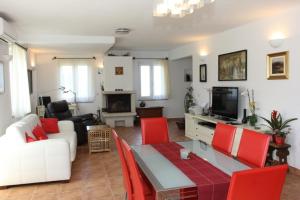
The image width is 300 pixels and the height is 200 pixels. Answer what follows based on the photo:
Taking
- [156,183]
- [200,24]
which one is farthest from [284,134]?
[156,183]

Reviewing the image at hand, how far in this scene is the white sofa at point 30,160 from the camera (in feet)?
11.0

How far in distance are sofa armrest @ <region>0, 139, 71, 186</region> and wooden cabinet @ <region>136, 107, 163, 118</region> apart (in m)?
5.01

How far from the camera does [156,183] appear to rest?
186cm

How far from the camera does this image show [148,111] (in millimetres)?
8539

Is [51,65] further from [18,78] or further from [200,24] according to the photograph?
[200,24]

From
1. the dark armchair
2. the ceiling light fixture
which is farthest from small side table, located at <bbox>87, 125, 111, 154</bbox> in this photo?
the ceiling light fixture

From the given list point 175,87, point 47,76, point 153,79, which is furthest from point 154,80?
point 47,76

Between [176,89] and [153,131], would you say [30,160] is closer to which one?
[153,131]

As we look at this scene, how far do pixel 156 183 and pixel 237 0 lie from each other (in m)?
2.67

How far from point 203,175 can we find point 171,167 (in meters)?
0.30

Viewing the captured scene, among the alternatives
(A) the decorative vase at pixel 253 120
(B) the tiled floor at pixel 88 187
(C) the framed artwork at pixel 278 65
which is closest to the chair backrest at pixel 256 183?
(B) the tiled floor at pixel 88 187

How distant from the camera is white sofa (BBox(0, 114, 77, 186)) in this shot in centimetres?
335

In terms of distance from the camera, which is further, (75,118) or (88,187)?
(75,118)

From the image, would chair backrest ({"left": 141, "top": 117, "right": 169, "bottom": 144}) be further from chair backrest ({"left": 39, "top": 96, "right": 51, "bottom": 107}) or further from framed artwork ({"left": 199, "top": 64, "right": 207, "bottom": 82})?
chair backrest ({"left": 39, "top": 96, "right": 51, "bottom": 107})
